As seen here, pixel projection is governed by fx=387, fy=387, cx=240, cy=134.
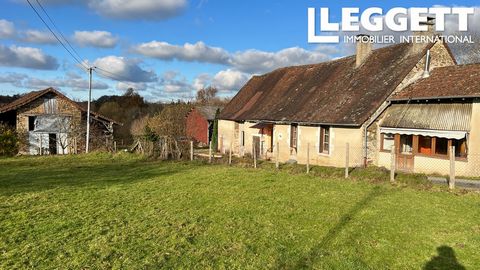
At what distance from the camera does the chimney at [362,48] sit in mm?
22641

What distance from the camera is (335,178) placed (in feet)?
48.8

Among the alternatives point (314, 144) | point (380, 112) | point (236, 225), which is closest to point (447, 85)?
point (380, 112)

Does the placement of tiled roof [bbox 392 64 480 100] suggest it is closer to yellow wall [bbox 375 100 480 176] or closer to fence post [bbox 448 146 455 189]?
yellow wall [bbox 375 100 480 176]

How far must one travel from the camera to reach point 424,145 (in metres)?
16.5

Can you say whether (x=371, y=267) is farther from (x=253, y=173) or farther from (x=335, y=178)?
(x=253, y=173)

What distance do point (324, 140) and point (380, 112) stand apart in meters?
3.37

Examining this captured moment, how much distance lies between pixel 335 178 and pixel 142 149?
13.8 metres

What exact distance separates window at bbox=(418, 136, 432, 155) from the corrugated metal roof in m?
0.87

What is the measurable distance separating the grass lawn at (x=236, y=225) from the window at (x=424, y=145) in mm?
4334

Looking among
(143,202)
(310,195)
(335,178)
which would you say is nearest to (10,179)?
(143,202)

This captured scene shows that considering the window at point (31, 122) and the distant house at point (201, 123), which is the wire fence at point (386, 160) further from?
the distant house at point (201, 123)

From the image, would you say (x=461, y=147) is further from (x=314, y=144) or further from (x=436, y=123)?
(x=314, y=144)

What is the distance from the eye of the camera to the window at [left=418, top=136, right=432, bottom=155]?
16.3 meters

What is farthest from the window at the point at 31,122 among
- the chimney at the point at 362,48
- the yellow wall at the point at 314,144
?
the chimney at the point at 362,48
